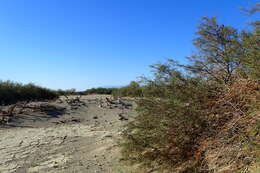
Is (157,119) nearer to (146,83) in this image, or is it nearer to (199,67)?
(146,83)

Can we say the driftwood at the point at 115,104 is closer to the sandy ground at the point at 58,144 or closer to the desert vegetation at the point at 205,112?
the sandy ground at the point at 58,144

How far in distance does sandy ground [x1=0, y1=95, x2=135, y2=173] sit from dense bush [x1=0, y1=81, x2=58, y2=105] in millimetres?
4537

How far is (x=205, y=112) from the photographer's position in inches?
133

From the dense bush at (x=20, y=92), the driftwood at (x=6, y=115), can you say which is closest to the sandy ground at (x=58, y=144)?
the driftwood at (x=6, y=115)

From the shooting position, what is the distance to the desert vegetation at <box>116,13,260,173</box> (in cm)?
279

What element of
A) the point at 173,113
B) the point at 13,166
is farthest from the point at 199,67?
the point at 13,166

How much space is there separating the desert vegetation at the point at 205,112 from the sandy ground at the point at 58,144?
0.73 m

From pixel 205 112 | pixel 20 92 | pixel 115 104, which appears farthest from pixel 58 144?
pixel 20 92

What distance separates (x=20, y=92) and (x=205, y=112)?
45.4ft

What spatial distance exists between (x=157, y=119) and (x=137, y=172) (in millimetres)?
940

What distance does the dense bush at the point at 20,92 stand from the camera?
13.7 meters

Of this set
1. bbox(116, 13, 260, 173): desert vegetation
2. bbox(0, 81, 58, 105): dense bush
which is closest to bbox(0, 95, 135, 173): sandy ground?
bbox(116, 13, 260, 173): desert vegetation

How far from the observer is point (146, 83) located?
4.45 m

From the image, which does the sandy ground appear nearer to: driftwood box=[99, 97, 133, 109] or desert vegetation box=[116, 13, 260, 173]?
desert vegetation box=[116, 13, 260, 173]
